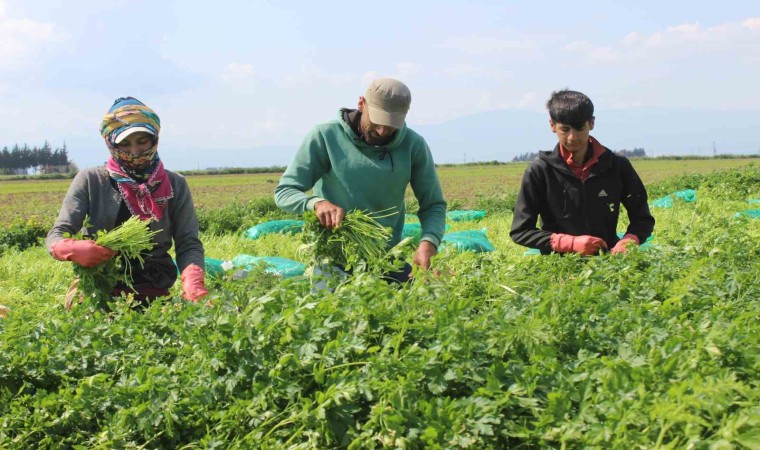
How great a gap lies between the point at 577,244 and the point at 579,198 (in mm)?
500

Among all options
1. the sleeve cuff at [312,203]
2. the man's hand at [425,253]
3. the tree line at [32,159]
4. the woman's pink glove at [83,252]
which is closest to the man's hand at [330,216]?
the sleeve cuff at [312,203]

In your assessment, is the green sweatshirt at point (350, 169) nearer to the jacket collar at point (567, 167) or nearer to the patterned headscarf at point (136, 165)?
the patterned headscarf at point (136, 165)

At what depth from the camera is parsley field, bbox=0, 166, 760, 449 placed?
1.75 meters

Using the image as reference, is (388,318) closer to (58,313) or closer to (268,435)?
(268,435)

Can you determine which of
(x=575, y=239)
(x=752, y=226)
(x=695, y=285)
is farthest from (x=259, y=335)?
(x=752, y=226)

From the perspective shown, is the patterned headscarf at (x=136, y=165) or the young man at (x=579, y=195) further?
the young man at (x=579, y=195)

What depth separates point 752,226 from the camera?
25.4ft

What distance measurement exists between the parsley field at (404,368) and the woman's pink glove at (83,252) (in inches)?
12.4

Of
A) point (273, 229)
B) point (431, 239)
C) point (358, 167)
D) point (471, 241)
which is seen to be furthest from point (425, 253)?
point (273, 229)

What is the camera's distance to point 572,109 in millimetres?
3855

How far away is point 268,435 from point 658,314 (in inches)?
51.1

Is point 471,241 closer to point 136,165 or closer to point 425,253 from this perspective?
point 425,253

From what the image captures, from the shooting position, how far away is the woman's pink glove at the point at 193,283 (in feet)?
10.6

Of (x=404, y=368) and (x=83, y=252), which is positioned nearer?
(x=404, y=368)
